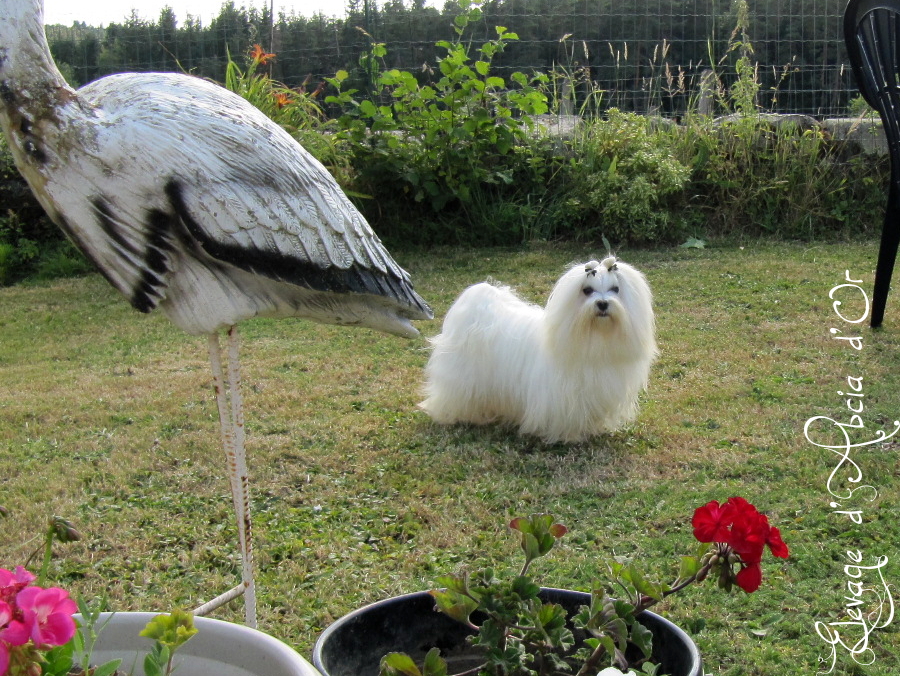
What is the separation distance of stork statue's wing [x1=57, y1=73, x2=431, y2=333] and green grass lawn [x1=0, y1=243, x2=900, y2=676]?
1.17 metres

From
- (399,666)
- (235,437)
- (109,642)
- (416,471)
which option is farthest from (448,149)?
(399,666)

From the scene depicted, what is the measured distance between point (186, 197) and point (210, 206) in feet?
0.19

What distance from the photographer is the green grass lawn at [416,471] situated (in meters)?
3.04

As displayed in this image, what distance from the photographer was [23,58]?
210cm

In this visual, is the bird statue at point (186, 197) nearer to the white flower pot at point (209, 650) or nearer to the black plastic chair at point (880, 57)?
the white flower pot at point (209, 650)

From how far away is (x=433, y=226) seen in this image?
8.47 meters

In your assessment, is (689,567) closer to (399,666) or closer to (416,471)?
(399,666)

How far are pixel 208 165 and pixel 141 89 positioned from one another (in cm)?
27

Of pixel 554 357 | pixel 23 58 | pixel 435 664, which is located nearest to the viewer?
pixel 435 664

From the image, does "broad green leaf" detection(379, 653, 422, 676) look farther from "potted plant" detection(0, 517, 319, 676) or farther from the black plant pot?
the black plant pot

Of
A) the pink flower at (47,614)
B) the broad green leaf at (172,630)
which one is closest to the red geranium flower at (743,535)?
the broad green leaf at (172,630)

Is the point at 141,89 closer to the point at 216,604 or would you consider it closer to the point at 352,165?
the point at 216,604

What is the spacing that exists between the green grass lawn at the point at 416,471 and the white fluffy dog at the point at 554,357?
5.1 inches

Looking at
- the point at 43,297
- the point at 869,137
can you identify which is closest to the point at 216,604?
the point at 43,297
